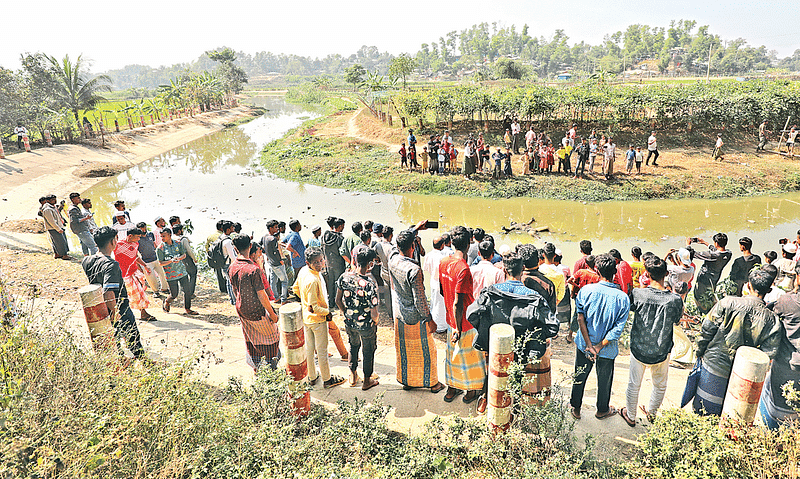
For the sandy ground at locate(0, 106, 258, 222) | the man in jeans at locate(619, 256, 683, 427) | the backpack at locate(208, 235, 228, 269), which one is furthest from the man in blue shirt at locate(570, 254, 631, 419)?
the sandy ground at locate(0, 106, 258, 222)

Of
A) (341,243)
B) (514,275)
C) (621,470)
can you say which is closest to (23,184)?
(341,243)

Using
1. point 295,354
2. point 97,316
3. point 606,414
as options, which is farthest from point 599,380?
point 97,316

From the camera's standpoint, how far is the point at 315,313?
4.68 m

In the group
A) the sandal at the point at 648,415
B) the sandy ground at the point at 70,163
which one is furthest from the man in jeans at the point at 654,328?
the sandy ground at the point at 70,163

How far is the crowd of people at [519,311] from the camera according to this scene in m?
3.66

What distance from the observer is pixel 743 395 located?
3.37 m

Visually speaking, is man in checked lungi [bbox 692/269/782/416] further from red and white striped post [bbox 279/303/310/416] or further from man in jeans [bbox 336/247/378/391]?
red and white striped post [bbox 279/303/310/416]

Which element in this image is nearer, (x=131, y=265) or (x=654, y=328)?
(x=654, y=328)

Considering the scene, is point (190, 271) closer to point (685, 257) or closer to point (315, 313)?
point (315, 313)

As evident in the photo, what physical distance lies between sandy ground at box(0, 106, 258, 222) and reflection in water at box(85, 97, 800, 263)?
158cm

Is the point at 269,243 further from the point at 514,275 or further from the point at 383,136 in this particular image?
the point at 383,136

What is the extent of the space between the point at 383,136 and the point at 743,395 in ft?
73.3

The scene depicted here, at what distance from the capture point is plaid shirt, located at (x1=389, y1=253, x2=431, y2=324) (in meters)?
4.37

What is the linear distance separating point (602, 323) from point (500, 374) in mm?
1106
